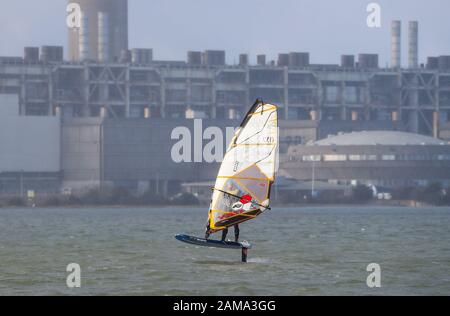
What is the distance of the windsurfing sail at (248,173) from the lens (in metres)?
63.6

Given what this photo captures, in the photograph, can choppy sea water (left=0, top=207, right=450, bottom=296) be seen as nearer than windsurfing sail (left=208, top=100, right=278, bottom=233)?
Yes

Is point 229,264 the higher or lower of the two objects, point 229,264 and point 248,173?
the lower

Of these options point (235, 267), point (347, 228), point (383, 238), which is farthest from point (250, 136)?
point (347, 228)

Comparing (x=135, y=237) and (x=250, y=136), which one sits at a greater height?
(x=250, y=136)

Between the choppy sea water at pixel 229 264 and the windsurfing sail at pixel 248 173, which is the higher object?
the windsurfing sail at pixel 248 173

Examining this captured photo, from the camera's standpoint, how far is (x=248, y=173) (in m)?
63.8

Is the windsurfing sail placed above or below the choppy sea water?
above

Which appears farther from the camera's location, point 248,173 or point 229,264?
point 229,264

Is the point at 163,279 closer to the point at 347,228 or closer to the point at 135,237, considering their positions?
the point at 135,237

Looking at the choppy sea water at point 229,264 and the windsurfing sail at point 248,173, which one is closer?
the choppy sea water at point 229,264

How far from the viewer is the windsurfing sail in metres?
63.6

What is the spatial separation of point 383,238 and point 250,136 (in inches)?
1337
